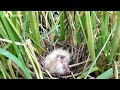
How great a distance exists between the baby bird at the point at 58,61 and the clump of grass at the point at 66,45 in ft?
0.07

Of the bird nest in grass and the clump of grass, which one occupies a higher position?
the clump of grass

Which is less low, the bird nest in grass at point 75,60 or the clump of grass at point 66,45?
the clump of grass at point 66,45

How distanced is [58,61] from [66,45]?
0.37 feet

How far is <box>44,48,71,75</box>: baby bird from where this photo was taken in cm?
81

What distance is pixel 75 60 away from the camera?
0.89 metres

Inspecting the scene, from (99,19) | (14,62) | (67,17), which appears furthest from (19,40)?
(99,19)

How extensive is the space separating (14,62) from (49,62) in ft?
0.47

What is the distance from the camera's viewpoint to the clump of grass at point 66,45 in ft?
2.37

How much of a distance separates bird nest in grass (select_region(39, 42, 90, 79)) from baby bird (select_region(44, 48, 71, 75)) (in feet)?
0.05
